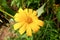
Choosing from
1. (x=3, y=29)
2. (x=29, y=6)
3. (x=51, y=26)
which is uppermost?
(x=29, y=6)

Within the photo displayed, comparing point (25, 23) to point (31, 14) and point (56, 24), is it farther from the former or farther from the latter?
point (56, 24)

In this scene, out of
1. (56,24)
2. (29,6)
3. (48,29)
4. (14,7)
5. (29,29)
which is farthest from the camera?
(14,7)

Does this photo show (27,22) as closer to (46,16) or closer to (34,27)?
(34,27)

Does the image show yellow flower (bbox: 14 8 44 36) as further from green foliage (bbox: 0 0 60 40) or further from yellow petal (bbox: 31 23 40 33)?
green foliage (bbox: 0 0 60 40)

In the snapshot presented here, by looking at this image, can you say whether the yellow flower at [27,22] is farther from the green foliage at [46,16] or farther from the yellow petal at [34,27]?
the green foliage at [46,16]

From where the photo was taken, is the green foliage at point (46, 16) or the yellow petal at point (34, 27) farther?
the green foliage at point (46, 16)

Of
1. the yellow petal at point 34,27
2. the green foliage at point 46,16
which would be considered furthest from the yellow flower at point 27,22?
the green foliage at point 46,16

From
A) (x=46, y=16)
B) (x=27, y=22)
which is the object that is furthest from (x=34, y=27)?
(x=46, y=16)

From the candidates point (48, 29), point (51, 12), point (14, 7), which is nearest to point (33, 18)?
point (48, 29)
